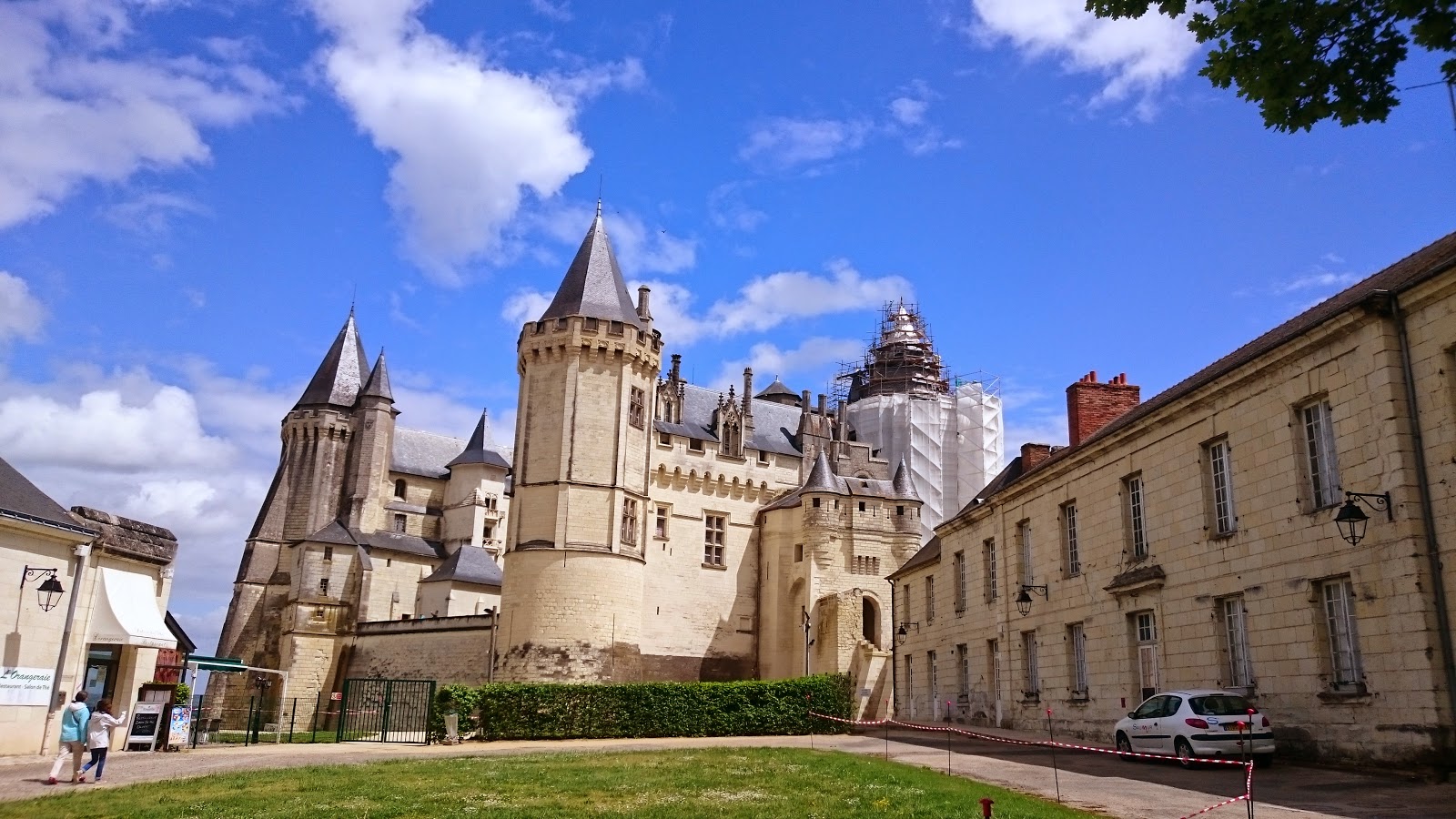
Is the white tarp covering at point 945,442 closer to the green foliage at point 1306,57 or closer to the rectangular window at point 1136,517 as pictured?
the rectangular window at point 1136,517

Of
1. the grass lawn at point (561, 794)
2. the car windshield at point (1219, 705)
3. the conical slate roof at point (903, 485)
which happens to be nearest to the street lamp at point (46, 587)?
the grass lawn at point (561, 794)

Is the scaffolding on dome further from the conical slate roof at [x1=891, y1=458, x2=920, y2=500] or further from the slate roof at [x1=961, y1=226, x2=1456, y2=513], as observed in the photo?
the slate roof at [x1=961, y1=226, x2=1456, y2=513]

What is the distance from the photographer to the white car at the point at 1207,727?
467 inches

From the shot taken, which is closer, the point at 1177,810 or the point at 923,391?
the point at 1177,810

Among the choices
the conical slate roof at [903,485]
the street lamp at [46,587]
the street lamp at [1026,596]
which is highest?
the conical slate roof at [903,485]

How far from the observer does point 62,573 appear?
52.0 feet

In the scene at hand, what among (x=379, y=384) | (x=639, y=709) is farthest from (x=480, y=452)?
(x=639, y=709)

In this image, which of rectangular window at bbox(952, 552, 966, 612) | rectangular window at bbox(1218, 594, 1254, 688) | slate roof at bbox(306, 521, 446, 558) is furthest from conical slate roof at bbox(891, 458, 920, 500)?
rectangular window at bbox(1218, 594, 1254, 688)

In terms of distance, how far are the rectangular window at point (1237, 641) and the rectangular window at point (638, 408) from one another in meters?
26.6

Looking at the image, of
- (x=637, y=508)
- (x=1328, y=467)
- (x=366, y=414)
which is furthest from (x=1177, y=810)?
(x=366, y=414)

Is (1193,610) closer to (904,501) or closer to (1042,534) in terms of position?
(1042,534)

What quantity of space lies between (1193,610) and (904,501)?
2871 centimetres

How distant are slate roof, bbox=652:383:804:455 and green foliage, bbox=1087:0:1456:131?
131ft

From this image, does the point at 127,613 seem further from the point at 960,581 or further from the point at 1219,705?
the point at 960,581
